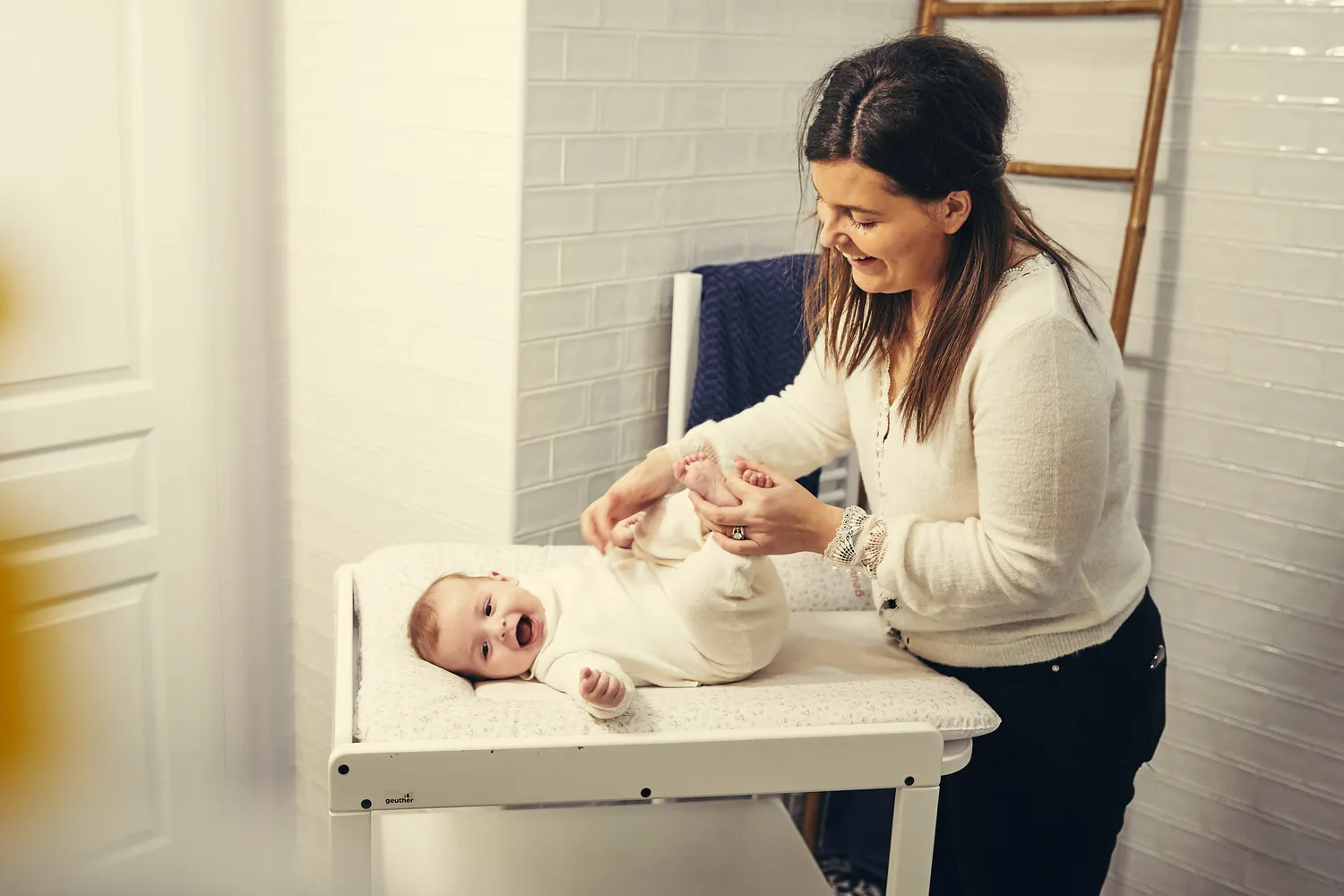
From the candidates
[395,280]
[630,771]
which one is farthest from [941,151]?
[395,280]

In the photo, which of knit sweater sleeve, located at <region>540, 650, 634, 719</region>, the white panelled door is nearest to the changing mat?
knit sweater sleeve, located at <region>540, 650, 634, 719</region>

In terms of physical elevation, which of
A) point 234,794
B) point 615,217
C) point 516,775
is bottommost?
point 234,794

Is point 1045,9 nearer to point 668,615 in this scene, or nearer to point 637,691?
point 668,615

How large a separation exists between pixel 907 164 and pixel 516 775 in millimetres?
694

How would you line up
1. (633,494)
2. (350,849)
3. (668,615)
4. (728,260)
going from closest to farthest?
(350,849)
(668,615)
(633,494)
(728,260)

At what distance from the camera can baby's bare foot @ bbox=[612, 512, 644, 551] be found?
4.88 feet

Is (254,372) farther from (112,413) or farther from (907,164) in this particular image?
(907,164)

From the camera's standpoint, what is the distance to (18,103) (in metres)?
1.81

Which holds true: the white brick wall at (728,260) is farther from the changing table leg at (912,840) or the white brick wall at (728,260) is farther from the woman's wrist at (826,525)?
the changing table leg at (912,840)

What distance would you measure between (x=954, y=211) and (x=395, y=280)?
1047mm

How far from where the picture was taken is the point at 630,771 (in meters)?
1.17

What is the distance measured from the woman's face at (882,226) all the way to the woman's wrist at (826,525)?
0.24 m

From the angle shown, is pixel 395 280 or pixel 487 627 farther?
pixel 395 280

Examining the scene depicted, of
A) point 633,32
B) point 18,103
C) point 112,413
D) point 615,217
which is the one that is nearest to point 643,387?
point 615,217
